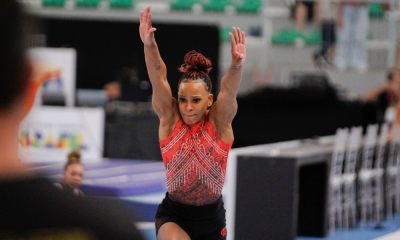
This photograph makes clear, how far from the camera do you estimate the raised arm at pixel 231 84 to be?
2340 millimetres

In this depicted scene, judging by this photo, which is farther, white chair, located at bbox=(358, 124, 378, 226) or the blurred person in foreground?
white chair, located at bbox=(358, 124, 378, 226)

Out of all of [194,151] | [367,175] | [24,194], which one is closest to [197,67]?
[194,151]

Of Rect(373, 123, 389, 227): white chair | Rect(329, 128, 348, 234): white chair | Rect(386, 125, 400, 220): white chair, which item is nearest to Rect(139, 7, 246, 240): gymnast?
Rect(329, 128, 348, 234): white chair

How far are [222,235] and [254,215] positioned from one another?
2.18 metres

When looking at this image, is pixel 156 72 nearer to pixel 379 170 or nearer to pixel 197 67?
pixel 197 67

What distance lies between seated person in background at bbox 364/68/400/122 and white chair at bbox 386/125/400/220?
2.09ft

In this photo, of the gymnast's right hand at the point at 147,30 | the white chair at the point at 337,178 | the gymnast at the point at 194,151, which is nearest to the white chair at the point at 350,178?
the white chair at the point at 337,178

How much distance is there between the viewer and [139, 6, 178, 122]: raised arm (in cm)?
230

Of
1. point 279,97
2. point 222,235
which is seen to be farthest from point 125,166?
point 222,235

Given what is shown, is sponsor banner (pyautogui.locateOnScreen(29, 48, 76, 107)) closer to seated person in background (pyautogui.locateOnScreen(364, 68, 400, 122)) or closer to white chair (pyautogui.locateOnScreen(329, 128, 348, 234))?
white chair (pyautogui.locateOnScreen(329, 128, 348, 234))

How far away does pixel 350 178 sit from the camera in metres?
6.21

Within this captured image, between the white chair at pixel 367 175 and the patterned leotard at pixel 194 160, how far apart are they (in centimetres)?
434

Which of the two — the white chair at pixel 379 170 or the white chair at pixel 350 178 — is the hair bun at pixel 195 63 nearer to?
the white chair at pixel 350 178

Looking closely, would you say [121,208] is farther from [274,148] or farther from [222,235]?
[274,148]
